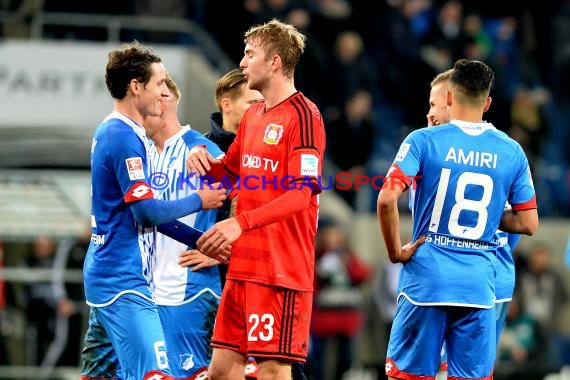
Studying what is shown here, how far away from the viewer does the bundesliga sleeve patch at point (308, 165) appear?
22.5 ft

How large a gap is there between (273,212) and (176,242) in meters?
1.57

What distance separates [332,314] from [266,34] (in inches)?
333

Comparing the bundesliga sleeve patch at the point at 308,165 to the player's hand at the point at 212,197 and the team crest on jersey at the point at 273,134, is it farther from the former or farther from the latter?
the player's hand at the point at 212,197

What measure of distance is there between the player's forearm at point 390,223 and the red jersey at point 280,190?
0.43 meters

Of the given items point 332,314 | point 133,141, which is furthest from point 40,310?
point 133,141

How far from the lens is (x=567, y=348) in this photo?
1667 centimetres

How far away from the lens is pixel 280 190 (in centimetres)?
700

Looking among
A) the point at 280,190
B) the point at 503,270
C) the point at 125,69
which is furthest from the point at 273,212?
the point at 503,270

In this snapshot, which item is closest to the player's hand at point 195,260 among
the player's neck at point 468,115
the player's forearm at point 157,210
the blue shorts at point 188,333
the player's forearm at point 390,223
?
the blue shorts at point 188,333

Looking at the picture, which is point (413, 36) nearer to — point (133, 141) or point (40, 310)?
point (40, 310)

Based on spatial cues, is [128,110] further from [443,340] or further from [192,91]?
[192,91]

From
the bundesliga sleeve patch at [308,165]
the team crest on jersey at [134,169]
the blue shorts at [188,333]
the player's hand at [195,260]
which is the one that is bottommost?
the blue shorts at [188,333]

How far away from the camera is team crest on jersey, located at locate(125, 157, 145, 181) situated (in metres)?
6.82

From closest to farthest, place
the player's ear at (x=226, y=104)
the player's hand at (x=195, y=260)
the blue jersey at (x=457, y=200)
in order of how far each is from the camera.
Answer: the blue jersey at (x=457, y=200) → the player's hand at (x=195, y=260) → the player's ear at (x=226, y=104)
